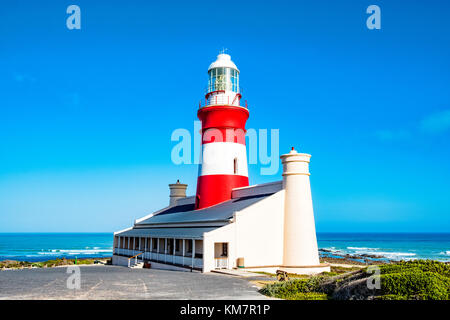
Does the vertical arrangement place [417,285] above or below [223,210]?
below

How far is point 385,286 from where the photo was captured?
10.6 meters

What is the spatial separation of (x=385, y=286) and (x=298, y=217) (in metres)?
13.4

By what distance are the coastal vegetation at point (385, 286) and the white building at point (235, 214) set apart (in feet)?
30.3

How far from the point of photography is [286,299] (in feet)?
38.9

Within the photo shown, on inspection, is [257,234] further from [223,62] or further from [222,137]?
[223,62]

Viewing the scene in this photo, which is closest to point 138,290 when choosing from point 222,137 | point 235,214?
point 235,214

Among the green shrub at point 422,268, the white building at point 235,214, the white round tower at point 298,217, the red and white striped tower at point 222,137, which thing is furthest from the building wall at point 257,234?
the green shrub at point 422,268

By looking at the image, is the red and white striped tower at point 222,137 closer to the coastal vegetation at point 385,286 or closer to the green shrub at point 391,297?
the coastal vegetation at point 385,286

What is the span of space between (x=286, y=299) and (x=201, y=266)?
1071 cm


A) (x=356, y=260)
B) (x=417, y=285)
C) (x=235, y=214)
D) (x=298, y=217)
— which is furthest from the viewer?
(x=356, y=260)

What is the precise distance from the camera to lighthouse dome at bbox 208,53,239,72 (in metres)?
31.5

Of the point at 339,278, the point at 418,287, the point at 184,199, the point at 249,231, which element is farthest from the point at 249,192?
the point at 418,287

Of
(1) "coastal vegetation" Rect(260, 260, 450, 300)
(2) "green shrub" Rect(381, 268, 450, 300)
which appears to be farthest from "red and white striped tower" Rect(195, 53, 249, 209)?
(2) "green shrub" Rect(381, 268, 450, 300)
